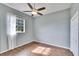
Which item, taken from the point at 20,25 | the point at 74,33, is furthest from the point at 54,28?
the point at 20,25

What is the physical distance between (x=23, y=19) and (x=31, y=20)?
172mm

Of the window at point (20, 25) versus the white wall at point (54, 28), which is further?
the white wall at point (54, 28)

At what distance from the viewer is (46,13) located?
1.63m

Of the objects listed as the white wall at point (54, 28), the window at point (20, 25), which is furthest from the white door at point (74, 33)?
Result: the window at point (20, 25)

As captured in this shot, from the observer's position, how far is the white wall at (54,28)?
1.55 m

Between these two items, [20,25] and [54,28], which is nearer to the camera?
[20,25]

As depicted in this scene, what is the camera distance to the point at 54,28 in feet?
5.26

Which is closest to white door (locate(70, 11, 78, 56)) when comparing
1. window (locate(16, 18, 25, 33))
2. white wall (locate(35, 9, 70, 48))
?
white wall (locate(35, 9, 70, 48))

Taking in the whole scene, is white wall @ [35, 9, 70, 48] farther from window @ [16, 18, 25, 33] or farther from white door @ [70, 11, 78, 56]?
window @ [16, 18, 25, 33]

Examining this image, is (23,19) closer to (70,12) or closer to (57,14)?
(57,14)

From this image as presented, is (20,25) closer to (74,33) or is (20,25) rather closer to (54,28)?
(54,28)

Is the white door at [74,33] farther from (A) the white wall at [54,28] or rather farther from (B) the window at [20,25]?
(B) the window at [20,25]

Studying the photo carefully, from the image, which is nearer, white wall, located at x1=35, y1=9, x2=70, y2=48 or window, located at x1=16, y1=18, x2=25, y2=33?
window, located at x1=16, y1=18, x2=25, y2=33

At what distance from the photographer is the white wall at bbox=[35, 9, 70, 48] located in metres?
1.55
